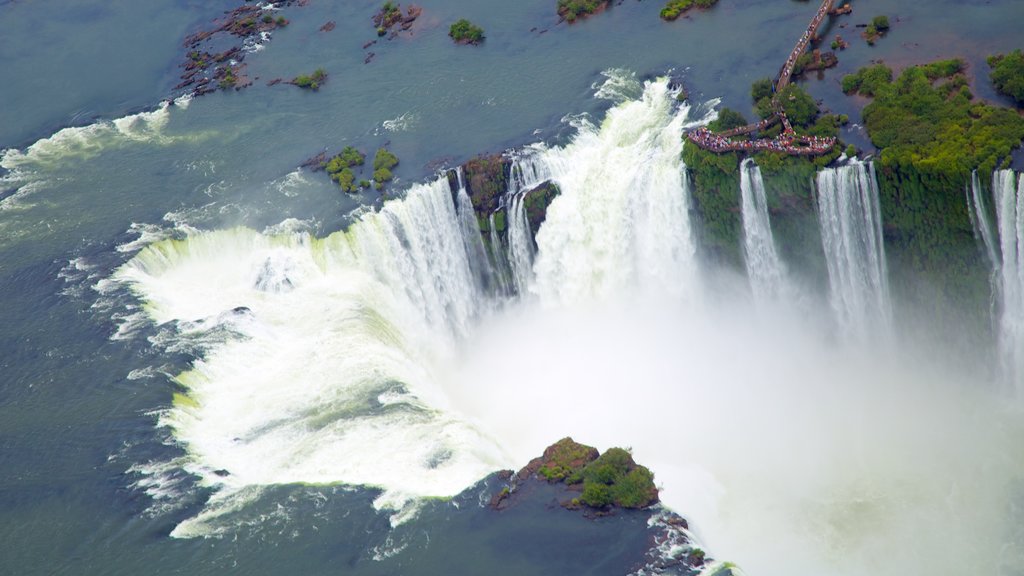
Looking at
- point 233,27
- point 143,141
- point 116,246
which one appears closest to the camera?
point 116,246

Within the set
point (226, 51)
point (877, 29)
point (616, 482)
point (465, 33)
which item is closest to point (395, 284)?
point (616, 482)

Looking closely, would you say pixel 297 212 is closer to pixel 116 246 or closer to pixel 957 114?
pixel 116 246

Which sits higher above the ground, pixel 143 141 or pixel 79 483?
pixel 143 141

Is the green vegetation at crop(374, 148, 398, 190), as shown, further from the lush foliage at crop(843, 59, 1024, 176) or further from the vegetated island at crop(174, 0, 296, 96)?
the lush foliage at crop(843, 59, 1024, 176)

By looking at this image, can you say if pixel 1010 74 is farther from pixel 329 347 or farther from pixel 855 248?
pixel 329 347

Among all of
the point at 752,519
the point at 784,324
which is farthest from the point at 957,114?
the point at 752,519

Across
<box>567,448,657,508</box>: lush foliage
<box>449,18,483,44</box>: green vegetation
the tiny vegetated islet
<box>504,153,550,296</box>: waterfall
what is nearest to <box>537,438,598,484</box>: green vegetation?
<box>567,448,657,508</box>: lush foliage

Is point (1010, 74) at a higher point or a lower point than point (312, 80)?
lower
